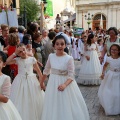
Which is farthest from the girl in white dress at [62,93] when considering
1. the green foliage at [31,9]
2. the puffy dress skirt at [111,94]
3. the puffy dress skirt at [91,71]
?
the green foliage at [31,9]

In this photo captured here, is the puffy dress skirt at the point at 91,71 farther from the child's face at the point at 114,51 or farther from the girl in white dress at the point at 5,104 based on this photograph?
the girl in white dress at the point at 5,104

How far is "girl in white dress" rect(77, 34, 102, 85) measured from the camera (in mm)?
9493

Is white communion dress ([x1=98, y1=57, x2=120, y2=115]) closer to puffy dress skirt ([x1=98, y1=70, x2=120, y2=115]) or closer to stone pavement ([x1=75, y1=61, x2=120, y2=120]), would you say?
puffy dress skirt ([x1=98, y1=70, x2=120, y2=115])

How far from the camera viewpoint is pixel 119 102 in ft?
20.8

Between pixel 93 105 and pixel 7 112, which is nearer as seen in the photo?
pixel 7 112

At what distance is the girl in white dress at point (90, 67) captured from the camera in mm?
9493

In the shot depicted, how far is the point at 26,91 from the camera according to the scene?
203 inches

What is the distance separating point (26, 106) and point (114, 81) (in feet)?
7.20

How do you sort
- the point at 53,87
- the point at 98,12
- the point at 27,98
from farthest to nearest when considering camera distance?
1. the point at 98,12
2. the point at 27,98
3. the point at 53,87

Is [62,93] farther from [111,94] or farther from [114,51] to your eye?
[114,51]

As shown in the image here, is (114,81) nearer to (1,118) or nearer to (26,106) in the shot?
(26,106)

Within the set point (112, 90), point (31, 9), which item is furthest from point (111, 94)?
point (31, 9)

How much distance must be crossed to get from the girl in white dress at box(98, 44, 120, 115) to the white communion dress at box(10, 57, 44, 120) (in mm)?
1708

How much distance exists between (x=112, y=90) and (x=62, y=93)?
6.36 feet
